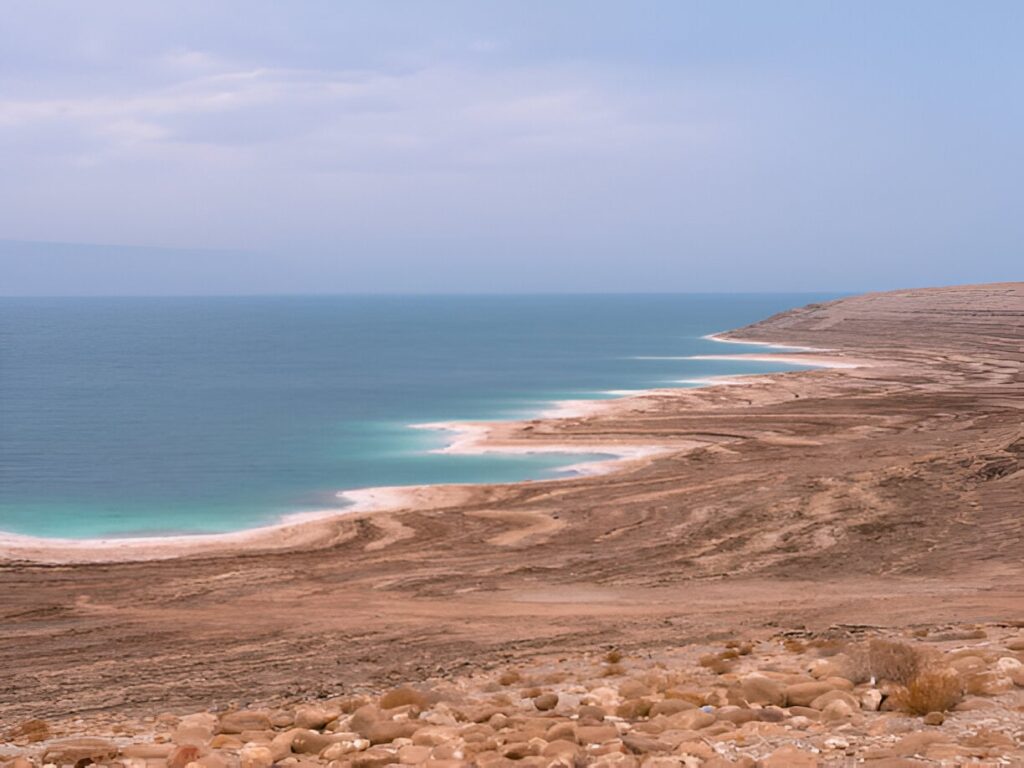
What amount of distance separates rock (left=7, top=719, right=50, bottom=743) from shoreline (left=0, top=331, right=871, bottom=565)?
15.0 m

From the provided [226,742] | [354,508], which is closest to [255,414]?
[354,508]

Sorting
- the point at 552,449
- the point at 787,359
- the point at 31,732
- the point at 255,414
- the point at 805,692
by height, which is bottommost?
the point at 552,449

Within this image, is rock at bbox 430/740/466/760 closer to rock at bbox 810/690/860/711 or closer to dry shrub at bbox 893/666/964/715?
rock at bbox 810/690/860/711

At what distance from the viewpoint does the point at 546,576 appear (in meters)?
24.4

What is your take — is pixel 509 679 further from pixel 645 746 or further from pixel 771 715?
pixel 645 746

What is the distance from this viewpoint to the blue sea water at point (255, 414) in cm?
3619

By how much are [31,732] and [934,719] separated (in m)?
9.54

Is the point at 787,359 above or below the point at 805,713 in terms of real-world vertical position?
below

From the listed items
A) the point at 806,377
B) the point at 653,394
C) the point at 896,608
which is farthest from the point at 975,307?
the point at 896,608

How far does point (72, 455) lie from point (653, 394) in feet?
102

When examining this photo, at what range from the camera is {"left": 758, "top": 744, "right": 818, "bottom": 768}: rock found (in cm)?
853

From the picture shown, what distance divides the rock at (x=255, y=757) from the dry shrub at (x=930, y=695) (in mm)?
5864

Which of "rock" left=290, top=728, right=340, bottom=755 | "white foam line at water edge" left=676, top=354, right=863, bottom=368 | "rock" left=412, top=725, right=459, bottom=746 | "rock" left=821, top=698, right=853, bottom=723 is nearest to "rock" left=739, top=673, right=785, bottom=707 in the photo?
"rock" left=821, top=698, right=853, bottom=723

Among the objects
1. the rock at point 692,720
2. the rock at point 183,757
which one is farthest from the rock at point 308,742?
the rock at point 692,720
